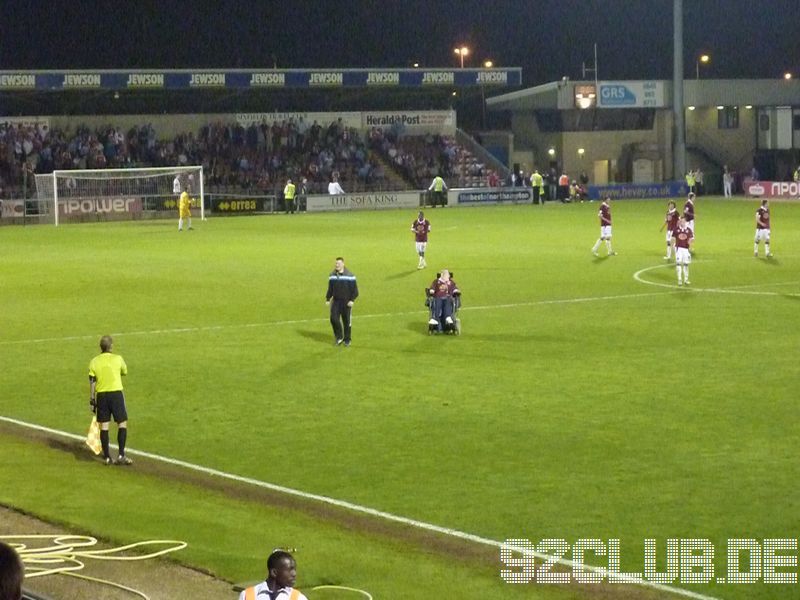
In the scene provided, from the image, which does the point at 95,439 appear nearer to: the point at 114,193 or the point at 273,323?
the point at 273,323

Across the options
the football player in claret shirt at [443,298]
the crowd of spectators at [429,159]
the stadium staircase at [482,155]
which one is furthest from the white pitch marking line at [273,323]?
the stadium staircase at [482,155]

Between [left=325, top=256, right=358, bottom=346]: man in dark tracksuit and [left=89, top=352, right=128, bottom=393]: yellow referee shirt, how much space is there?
7.75 m

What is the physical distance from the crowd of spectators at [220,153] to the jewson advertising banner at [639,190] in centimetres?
1329

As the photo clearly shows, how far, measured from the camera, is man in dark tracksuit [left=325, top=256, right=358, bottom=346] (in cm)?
2359

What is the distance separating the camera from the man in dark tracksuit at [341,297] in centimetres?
2359

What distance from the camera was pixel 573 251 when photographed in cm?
4309

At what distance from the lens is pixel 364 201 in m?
73.5

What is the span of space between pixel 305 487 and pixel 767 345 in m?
11.8

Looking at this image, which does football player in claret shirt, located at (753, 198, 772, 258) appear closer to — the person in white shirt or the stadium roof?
the person in white shirt

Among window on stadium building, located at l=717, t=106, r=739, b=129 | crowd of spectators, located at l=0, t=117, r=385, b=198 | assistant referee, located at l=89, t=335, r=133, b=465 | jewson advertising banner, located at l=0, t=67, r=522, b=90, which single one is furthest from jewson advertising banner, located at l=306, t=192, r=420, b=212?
assistant referee, located at l=89, t=335, r=133, b=465

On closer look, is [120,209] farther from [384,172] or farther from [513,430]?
[513,430]

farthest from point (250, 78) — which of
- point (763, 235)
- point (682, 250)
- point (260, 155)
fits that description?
point (682, 250)

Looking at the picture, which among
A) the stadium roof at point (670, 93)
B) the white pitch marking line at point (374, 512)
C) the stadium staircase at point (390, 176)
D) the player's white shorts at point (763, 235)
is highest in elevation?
the stadium roof at point (670, 93)

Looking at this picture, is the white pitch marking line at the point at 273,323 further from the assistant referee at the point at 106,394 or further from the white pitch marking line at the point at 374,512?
the assistant referee at the point at 106,394
